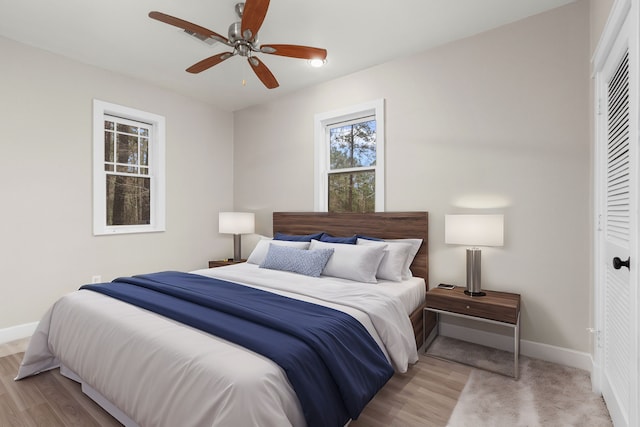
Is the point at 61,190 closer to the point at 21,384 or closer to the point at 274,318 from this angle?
the point at 21,384

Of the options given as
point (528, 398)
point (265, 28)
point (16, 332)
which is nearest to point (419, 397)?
point (528, 398)

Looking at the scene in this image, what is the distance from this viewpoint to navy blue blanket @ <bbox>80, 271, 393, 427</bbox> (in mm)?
1343

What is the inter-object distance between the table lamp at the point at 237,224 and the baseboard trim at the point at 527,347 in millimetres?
2664

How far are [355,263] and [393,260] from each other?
14.6 inches

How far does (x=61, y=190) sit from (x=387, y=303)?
3.40 meters

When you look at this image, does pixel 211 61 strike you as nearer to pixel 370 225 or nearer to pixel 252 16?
pixel 252 16

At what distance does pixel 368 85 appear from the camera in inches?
138

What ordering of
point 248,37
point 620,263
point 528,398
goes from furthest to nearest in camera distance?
point 248,37, point 528,398, point 620,263

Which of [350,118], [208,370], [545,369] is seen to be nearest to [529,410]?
[545,369]

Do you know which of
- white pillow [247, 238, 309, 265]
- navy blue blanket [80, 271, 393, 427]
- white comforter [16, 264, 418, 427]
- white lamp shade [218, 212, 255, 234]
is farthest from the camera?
white lamp shade [218, 212, 255, 234]

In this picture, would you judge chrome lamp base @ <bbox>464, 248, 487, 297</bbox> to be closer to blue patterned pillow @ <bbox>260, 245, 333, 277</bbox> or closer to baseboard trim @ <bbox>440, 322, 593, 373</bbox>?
baseboard trim @ <bbox>440, 322, 593, 373</bbox>

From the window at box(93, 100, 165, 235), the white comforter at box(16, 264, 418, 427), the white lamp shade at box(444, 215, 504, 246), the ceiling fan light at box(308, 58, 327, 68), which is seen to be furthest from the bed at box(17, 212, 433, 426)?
the ceiling fan light at box(308, 58, 327, 68)

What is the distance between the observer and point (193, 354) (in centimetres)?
139

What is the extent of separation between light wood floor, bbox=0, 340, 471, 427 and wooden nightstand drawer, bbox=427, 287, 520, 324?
17.4 inches
